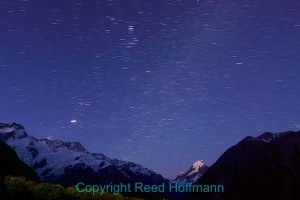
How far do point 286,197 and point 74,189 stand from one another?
640 ft

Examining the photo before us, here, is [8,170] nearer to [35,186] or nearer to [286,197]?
[286,197]

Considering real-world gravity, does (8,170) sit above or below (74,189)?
below

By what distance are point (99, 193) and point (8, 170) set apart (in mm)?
184367

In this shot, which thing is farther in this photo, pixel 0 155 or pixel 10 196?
pixel 0 155

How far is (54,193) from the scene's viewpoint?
27.2m

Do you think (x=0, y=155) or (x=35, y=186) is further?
(x=0, y=155)

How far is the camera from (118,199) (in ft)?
90.3

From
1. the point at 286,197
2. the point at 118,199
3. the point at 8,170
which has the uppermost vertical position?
the point at 118,199

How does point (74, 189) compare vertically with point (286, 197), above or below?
above

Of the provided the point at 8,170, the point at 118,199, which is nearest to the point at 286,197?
the point at 8,170

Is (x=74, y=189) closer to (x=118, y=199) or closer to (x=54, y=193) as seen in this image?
(x=54, y=193)

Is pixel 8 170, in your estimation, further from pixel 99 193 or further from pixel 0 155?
pixel 99 193

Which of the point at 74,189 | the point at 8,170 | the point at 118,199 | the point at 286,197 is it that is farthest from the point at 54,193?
the point at 286,197

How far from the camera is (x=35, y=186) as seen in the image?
2794 centimetres
